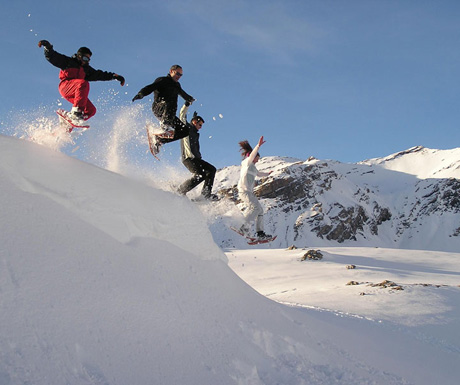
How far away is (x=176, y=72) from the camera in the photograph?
7312mm

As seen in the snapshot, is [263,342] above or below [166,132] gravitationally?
below

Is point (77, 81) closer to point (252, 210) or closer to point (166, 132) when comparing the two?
point (166, 132)

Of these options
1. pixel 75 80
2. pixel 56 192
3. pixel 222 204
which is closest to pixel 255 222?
pixel 222 204

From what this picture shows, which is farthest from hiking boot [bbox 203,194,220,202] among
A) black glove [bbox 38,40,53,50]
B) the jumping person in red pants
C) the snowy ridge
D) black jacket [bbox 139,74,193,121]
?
the snowy ridge

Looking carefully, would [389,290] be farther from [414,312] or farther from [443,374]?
[443,374]

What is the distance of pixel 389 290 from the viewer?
36.1ft

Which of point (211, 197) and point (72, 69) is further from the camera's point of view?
point (211, 197)

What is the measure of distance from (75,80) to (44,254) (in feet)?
14.3

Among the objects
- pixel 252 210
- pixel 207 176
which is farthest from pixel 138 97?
pixel 252 210

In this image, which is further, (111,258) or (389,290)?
(389,290)

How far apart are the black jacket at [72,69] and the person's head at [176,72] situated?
1.13m

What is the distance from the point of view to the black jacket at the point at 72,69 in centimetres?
666

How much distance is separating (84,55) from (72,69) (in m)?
0.34

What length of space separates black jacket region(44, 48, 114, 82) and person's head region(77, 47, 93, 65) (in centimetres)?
6
